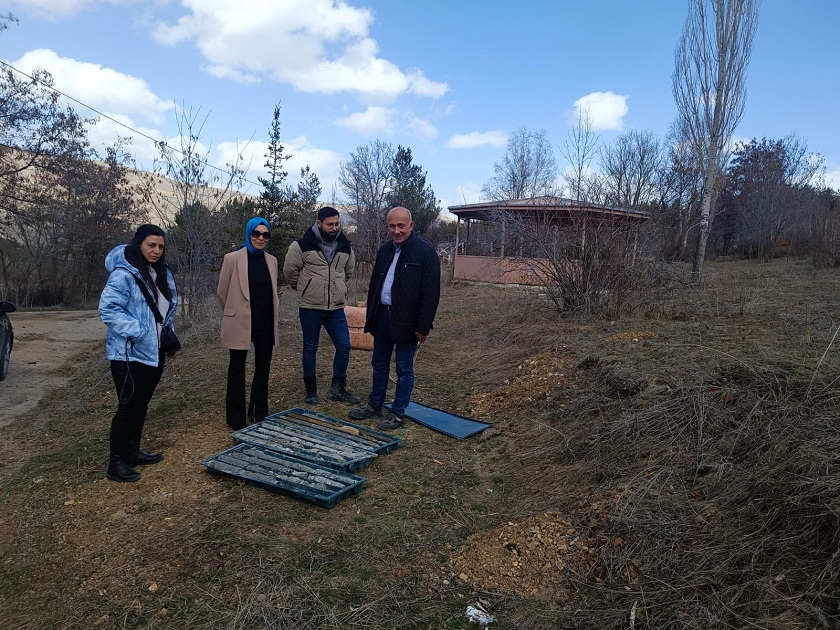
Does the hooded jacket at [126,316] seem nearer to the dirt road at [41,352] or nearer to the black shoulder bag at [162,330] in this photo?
the black shoulder bag at [162,330]

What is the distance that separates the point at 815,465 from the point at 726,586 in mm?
748

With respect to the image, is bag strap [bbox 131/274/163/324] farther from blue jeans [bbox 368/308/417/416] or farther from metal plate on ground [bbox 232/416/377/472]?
blue jeans [bbox 368/308/417/416]

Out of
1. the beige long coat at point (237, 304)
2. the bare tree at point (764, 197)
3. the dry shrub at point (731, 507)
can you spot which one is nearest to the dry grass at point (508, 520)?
the dry shrub at point (731, 507)

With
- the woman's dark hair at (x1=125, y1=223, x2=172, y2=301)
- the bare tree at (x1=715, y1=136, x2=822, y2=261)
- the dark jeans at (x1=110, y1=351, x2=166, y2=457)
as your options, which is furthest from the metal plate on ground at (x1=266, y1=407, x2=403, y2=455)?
the bare tree at (x1=715, y1=136, x2=822, y2=261)

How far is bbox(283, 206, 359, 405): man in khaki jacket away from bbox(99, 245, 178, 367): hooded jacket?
1502 millimetres

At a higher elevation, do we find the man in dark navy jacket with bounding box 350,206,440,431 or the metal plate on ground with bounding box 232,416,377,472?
the man in dark navy jacket with bounding box 350,206,440,431

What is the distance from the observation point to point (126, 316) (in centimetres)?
313

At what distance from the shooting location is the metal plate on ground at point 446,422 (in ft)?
14.1

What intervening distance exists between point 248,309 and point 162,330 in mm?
719

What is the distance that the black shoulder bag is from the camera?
3244 millimetres

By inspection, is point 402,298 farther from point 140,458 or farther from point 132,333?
point 140,458

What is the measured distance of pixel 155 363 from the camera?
3297 millimetres

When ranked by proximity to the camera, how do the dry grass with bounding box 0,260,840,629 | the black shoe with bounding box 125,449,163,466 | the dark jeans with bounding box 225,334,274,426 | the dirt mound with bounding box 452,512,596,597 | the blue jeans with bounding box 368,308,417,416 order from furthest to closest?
the blue jeans with bounding box 368,308,417,416 < the dark jeans with bounding box 225,334,274,426 < the black shoe with bounding box 125,449,163,466 < the dirt mound with bounding box 452,512,596,597 < the dry grass with bounding box 0,260,840,629

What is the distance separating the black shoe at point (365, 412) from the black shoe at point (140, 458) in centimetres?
154
